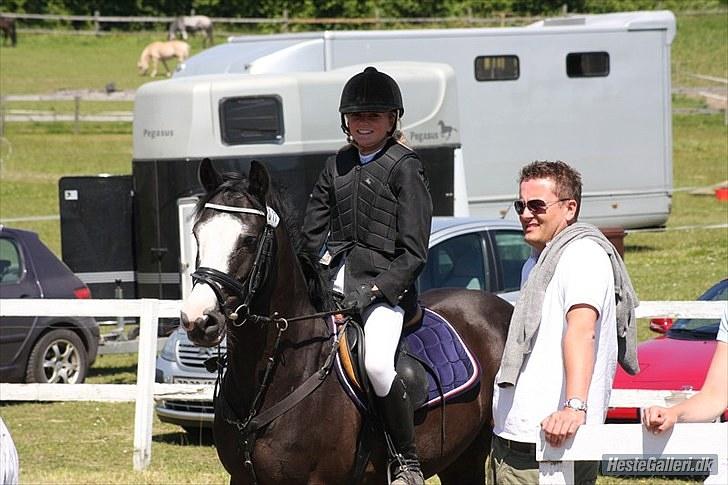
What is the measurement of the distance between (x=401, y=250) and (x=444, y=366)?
0.77m

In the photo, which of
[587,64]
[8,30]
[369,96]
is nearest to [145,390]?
[369,96]

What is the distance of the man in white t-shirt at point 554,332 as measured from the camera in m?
4.78

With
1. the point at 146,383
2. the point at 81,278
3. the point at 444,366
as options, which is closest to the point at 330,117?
the point at 81,278

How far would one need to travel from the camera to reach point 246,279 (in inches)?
234

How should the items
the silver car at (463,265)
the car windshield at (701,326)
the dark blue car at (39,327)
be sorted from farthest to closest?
the dark blue car at (39,327) < the silver car at (463,265) < the car windshield at (701,326)

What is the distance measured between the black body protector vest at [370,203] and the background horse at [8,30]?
148ft

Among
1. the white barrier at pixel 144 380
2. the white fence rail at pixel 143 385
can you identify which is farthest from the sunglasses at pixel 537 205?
the white barrier at pixel 144 380

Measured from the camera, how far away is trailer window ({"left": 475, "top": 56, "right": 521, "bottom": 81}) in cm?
2031

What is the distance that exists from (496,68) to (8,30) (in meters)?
32.9

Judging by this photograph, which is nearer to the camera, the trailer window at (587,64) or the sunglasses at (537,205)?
the sunglasses at (537,205)

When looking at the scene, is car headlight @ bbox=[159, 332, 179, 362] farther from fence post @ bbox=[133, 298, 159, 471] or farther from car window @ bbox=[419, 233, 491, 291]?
car window @ bbox=[419, 233, 491, 291]

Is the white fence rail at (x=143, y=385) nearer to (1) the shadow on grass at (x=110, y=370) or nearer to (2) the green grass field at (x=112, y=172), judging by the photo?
(2) the green grass field at (x=112, y=172)

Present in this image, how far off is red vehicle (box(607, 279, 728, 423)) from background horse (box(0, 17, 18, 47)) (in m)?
42.0

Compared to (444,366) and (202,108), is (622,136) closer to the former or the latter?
(202,108)
